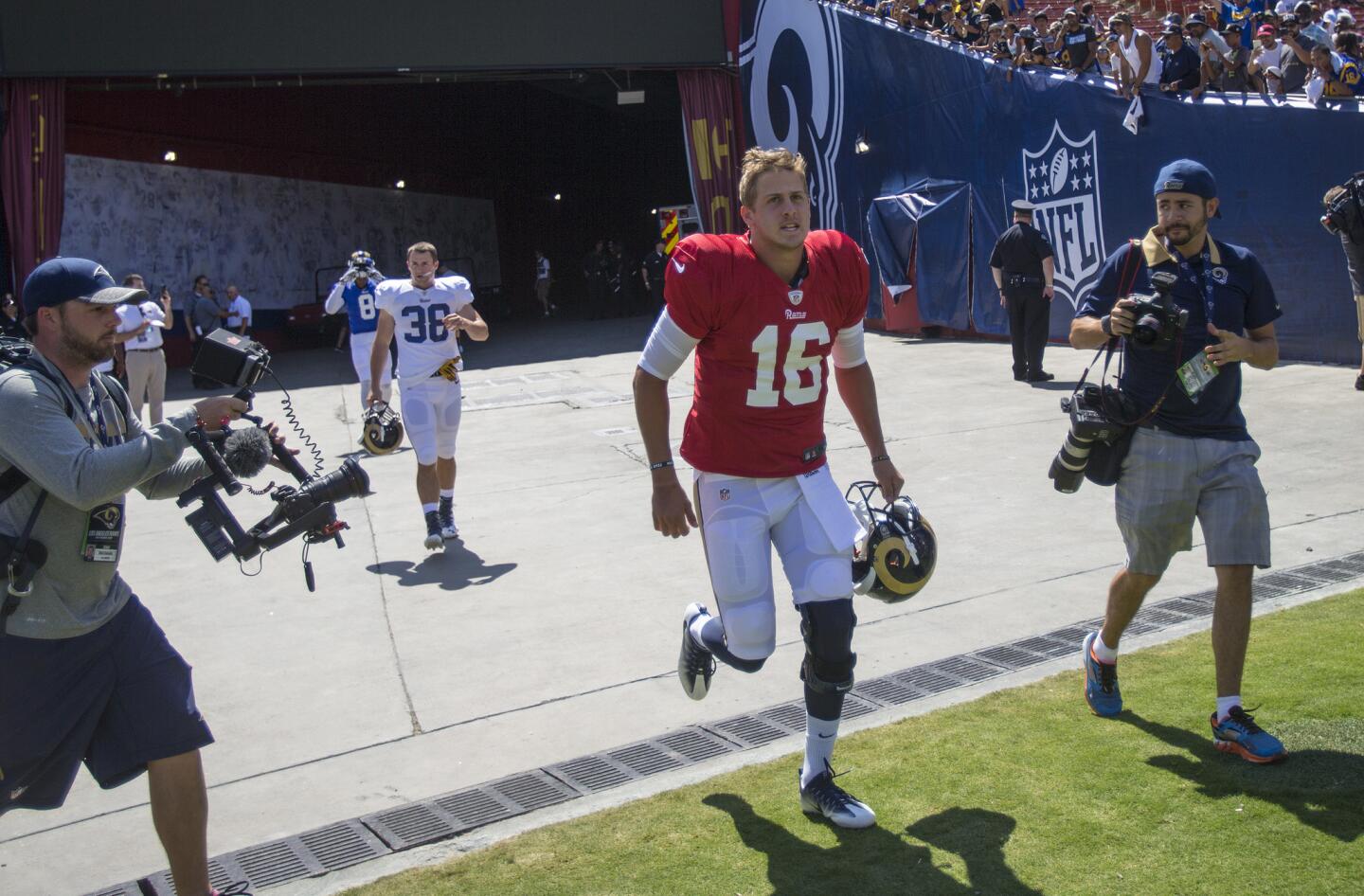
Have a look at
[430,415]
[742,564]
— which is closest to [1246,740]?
[742,564]

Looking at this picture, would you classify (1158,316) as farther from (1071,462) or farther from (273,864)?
(273,864)

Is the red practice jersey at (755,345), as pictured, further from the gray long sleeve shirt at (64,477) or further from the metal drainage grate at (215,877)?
the metal drainage grate at (215,877)

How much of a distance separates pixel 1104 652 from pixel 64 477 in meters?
3.53

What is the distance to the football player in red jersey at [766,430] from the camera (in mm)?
3912

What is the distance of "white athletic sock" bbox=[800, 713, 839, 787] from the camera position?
4.01m

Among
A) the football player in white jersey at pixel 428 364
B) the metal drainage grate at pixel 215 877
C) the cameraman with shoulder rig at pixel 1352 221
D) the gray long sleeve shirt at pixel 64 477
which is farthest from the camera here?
the cameraman with shoulder rig at pixel 1352 221

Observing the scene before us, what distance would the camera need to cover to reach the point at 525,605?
6.68 metres

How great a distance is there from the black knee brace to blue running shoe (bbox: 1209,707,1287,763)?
131 cm

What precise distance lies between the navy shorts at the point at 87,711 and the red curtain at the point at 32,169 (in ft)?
61.3

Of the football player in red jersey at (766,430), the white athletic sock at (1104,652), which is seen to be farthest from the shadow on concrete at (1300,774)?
the football player in red jersey at (766,430)

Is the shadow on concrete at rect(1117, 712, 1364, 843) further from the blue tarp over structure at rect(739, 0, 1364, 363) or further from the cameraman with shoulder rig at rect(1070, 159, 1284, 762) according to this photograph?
the blue tarp over structure at rect(739, 0, 1364, 363)

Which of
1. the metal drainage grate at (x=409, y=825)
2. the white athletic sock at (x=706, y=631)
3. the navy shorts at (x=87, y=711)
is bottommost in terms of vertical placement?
the metal drainage grate at (x=409, y=825)

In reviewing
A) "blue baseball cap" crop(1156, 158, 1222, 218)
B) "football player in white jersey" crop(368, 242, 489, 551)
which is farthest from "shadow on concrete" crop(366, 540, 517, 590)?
"blue baseball cap" crop(1156, 158, 1222, 218)

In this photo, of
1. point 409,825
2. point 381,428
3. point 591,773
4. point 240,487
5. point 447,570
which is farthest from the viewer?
point 381,428
